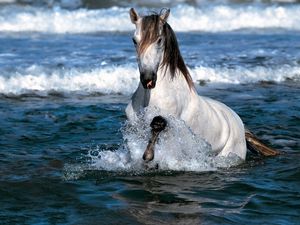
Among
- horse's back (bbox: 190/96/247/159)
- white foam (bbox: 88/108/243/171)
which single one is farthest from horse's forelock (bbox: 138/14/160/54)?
horse's back (bbox: 190/96/247/159)

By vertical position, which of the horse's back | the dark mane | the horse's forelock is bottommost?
the horse's back

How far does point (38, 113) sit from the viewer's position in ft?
32.7

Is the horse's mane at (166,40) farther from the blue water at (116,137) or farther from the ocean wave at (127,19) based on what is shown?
Result: the ocean wave at (127,19)

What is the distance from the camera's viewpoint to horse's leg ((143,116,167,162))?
637 cm

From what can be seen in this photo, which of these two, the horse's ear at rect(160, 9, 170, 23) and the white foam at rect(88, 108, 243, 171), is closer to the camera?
the horse's ear at rect(160, 9, 170, 23)

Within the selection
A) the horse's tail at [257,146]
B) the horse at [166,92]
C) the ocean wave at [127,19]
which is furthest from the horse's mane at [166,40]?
the ocean wave at [127,19]

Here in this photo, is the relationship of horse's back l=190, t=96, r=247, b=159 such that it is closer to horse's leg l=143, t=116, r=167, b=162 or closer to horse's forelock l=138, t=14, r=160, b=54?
horse's leg l=143, t=116, r=167, b=162

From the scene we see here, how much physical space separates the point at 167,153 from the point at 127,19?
15.9 m

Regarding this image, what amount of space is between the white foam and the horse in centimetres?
7

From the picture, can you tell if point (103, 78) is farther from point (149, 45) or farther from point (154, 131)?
point (149, 45)

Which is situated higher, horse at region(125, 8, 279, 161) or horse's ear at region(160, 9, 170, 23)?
horse's ear at region(160, 9, 170, 23)

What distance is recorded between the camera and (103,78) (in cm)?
1247

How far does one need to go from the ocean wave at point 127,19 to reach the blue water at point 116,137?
376 centimetres

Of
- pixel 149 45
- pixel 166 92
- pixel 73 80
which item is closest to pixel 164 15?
pixel 149 45
